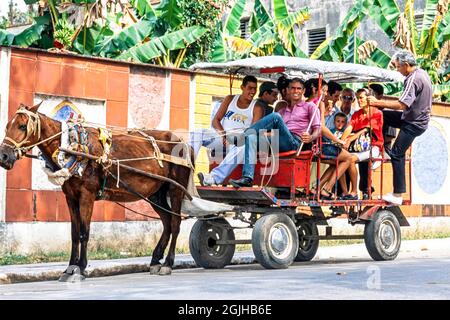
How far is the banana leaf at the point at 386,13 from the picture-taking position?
75.5 feet

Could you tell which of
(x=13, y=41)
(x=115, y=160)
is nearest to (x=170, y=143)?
(x=115, y=160)

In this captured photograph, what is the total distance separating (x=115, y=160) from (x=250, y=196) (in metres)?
1.86

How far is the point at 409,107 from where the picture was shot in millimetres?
13492

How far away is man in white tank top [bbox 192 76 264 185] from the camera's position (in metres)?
13.1

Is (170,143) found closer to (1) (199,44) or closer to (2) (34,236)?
(2) (34,236)

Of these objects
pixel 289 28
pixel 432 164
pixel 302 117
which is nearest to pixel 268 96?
pixel 302 117

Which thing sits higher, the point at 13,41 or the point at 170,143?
the point at 13,41

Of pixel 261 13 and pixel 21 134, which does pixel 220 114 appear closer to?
pixel 21 134

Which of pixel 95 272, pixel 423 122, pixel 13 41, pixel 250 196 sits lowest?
pixel 95 272

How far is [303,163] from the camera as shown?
43.3 feet

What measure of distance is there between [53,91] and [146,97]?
194cm

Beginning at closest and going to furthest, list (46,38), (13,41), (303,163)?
(303,163) < (13,41) < (46,38)

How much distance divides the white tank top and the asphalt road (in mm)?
1989

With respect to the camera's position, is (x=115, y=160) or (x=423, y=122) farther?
(x=423, y=122)
